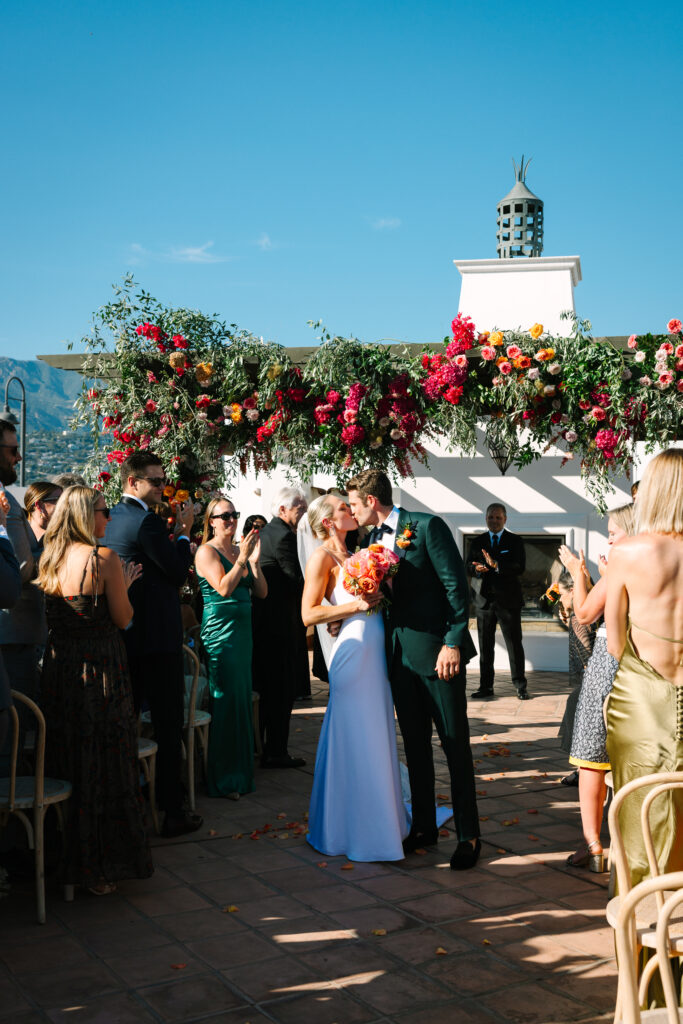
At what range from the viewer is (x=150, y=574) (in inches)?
212

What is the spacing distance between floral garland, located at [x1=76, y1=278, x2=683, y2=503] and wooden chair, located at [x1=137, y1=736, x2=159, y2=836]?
119 inches

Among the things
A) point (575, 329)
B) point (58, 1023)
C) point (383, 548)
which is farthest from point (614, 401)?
point (58, 1023)

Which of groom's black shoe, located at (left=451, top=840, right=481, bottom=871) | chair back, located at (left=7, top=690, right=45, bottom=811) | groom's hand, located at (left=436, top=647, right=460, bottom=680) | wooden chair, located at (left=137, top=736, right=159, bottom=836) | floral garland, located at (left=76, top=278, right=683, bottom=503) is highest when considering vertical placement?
floral garland, located at (left=76, top=278, right=683, bottom=503)

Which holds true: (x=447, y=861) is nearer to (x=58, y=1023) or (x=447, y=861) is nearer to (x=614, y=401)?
(x=58, y=1023)

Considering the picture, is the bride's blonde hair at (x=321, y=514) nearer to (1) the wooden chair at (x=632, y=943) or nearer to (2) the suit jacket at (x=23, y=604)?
(2) the suit jacket at (x=23, y=604)

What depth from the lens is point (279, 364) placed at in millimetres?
7820

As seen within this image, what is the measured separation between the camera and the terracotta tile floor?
346 centimetres

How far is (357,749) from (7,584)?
7.17 feet

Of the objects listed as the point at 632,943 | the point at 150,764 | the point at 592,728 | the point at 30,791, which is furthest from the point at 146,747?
Answer: the point at 632,943

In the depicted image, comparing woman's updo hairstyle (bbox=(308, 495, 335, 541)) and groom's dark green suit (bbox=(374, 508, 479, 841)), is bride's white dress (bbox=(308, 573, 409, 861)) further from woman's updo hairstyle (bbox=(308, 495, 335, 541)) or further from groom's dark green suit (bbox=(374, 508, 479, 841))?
woman's updo hairstyle (bbox=(308, 495, 335, 541))

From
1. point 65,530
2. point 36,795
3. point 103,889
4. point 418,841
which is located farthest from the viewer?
point 418,841

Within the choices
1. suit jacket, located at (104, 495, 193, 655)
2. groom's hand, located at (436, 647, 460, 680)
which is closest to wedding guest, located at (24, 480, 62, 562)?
suit jacket, located at (104, 495, 193, 655)

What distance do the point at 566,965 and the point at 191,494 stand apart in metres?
5.42

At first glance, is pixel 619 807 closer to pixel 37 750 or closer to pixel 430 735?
pixel 430 735
